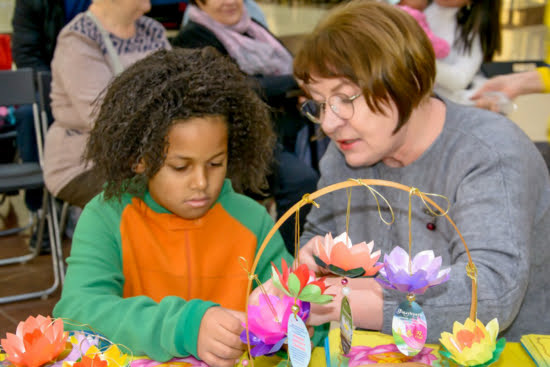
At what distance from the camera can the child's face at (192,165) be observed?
115 centimetres

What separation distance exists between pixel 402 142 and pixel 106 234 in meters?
0.65

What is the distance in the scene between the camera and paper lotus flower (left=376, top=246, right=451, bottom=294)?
76 centimetres

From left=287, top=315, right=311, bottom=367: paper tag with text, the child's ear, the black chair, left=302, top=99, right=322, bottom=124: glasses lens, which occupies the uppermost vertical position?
left=302, top=99, right=322, bottom=124: glasses lens

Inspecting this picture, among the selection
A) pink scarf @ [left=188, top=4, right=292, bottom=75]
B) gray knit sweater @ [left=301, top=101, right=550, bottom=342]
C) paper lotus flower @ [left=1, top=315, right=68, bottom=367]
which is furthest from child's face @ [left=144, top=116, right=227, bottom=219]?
pink scarf @ [left=188, top=4, right=292, bottom=75]

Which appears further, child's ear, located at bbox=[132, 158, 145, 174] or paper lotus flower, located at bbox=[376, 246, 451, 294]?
child's ear, located at bbox=[132, 158, 145, 174]

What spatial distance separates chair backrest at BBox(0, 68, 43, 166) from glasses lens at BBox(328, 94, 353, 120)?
6.51 feet

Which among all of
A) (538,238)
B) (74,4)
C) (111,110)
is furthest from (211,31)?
(538,238)

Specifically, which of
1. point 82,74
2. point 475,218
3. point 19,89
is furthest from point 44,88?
point 475,218

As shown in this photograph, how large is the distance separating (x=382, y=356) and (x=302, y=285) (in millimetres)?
224

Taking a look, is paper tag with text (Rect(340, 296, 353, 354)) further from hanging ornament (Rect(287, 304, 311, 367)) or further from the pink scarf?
the pink scarf

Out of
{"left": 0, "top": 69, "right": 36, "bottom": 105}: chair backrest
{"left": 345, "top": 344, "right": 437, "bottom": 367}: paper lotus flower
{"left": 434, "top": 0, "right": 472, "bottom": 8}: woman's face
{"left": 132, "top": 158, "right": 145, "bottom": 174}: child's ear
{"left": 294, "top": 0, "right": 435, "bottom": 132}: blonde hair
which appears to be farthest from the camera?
{"left": 0, "top": 69, "right": 36, "bottom": 105}: chair backrest

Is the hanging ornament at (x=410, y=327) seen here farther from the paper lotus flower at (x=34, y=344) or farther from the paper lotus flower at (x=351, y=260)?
the paper lotus flower at (x=34, y=344)

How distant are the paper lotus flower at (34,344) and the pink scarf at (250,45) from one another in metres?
1.69

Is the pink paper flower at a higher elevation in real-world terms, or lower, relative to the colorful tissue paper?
higher
